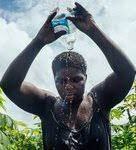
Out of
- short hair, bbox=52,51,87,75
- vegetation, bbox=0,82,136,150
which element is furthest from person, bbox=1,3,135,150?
vegetation, bbox=0,82,136,150

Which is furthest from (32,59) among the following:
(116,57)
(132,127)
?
(132,127)

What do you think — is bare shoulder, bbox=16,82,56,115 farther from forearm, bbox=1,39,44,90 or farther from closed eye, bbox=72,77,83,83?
closed eye, bbox=72,77,83,83

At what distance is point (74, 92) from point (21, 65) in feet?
1.64

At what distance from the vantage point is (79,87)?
4328 mm

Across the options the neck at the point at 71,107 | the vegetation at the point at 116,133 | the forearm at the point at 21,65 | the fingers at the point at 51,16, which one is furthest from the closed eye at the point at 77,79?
the vegetation at the point at 116,133

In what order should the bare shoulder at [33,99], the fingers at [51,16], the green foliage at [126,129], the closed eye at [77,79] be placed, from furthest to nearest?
the green foliage at [126,129], the bare shoulder at [33,99], the closed eye at [77,79], the fingers at [51,16]

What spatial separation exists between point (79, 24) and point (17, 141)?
31.8 feet

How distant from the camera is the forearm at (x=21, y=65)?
14.0ft

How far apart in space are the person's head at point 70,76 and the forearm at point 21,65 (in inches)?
10.1

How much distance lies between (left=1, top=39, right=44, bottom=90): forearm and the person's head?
0.84ft

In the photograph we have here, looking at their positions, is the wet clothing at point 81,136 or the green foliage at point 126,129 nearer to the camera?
the wet clothing at point 81,136

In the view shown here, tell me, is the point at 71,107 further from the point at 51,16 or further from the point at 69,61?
the point at 51,16

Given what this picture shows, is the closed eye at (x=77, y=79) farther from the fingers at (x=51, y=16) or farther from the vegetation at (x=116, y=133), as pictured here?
the vegetation at (x=116, y=133)

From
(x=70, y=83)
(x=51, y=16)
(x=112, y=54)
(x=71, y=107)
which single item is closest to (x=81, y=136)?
(x=71, y=107)
